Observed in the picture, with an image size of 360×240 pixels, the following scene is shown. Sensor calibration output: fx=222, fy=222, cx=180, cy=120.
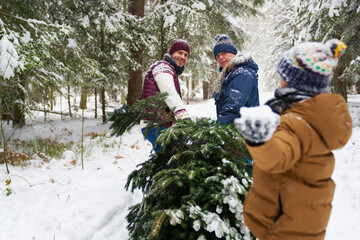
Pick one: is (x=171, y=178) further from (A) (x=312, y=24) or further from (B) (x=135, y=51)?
(B) (x=135, y=51)

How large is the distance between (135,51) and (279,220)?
10.5 m

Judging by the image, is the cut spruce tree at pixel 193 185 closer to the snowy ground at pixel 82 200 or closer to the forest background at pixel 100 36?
the snowy ground at pixel 82 200

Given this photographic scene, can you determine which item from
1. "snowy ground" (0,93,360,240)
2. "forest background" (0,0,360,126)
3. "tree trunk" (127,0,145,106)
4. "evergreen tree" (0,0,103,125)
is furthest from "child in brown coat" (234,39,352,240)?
"tree trunk" (127,0,145,106)

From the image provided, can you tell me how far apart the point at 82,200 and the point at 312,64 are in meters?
3.80

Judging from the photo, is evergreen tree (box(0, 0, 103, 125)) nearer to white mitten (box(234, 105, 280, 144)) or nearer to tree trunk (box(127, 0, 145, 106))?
tree trunk (box(127, 0, 145, 106))

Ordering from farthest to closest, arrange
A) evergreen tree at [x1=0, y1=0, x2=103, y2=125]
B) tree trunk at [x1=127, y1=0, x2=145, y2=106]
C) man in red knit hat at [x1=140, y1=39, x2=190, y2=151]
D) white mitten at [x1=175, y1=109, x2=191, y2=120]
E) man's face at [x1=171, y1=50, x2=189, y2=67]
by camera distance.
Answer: tree trunk at [x1=127, y1=0, x2=145, y2=106], evergreen tree at [x1=0, y1=0, x2=103, y2=125], man's face at [x1=171, y1=50, x2=189, y2=67], man in red knit hat at [x1=140, y1=39, x2=190, y2=151], white mitten at [x1=175, y1=109, x2=191, y2=120]

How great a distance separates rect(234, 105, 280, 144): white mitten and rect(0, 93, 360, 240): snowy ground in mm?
2756

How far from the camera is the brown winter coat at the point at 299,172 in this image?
47.7 inches

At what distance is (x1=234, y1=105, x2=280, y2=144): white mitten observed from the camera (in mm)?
1050

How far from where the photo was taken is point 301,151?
129cm

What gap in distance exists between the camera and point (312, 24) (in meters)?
8.37

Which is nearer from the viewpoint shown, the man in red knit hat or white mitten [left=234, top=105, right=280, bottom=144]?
white mitten [left=234, top=105, right=280, bottom=144]

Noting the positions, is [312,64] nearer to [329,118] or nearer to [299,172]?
[329,118]

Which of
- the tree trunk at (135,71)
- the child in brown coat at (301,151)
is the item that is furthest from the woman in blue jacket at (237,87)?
the tree trunk at (135,71)
